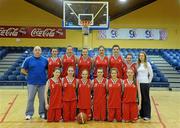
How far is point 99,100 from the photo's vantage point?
786 centimetres

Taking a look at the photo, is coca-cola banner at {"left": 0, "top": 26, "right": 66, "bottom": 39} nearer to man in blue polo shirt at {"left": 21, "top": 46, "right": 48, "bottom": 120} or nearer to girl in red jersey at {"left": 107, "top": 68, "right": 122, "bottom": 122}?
man in blue polo shirt at {"left": 21, "top": 46, "right": 48, "bottom": 120}

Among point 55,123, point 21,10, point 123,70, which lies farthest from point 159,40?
point 55,123

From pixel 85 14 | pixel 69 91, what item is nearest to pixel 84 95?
pixel 69 91

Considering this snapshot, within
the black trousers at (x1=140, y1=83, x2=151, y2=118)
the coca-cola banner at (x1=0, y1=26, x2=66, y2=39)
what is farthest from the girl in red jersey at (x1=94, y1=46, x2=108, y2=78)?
the coca-cola banner at (x1=0, y1=26, x2=66, y2=39)

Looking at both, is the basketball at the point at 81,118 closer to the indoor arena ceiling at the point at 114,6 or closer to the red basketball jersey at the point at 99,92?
the red basketball jersey at the point at 99,92

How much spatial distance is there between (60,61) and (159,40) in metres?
11.8

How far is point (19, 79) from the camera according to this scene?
15.1m

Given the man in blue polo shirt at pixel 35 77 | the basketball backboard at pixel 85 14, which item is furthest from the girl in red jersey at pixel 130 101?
the basketball backboard at pixel 85 14

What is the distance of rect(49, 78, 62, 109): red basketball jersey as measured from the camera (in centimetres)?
774

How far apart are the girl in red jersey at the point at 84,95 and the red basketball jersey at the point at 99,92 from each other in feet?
0.45

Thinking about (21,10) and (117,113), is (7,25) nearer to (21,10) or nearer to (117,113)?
(21,10)

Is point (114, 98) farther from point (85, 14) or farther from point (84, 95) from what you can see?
point (85, 14)

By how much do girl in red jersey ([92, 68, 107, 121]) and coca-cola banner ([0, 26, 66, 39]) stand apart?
11475 millimetres

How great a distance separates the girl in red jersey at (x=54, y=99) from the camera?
25.3ft
